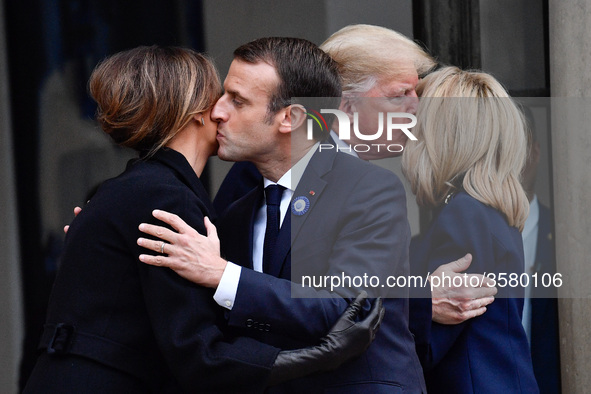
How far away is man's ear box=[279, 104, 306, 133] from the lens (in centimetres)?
296

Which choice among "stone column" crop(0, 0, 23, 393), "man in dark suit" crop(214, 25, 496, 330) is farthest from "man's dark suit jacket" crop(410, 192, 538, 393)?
"stone column" crop(0, 0, 23, 393)

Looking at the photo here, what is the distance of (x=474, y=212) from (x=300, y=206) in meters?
0.82

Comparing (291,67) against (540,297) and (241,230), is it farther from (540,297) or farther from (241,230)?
(540,297)

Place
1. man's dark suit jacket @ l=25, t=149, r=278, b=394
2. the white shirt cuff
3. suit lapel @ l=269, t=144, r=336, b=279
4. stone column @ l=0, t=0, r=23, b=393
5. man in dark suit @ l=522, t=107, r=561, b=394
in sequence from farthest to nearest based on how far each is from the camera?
stone column @ l=0, t=0, r=23, b=393, man in dark suit @ l=522, t=107, r=561, b=394, suit lapel @ l=269, t=144, r=336, b=279, the white shirt cuff, man's dark suit jacket @ l=25, t=149, r=278, b=394

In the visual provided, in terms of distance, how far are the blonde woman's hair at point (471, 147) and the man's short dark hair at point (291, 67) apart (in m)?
0.65

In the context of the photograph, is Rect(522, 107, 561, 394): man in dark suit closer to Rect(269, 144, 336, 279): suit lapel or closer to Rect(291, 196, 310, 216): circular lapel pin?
Rect(269, 144, 336, 279): suit lapel

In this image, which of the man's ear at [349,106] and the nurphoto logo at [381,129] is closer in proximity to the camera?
the nurphoto logo at [381,129]

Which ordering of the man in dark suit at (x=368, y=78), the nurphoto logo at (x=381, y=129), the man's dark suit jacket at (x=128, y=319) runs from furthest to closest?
the man in dark suit at (x=368, y=78) < the nurphoto logo at (x=381, y=129) < the man's dark suit jacket at (x=128, y=319)

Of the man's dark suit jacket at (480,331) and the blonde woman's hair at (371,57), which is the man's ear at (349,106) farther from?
the man's dark suit jacket at (480,331)

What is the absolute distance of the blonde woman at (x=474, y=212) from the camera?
10.8 feet

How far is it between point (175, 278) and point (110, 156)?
2.29 meters

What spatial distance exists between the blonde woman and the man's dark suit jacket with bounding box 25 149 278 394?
3.43 ft

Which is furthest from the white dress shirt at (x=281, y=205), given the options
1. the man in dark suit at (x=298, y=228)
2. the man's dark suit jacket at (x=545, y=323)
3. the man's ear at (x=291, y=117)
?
the man's dark suit jacket at (x=545, y=323)

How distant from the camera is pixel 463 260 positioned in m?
3.30
